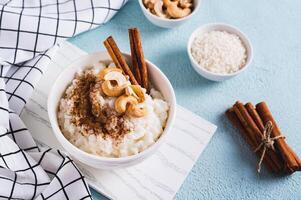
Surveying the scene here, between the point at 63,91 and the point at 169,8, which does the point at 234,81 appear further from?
the point at 63,91

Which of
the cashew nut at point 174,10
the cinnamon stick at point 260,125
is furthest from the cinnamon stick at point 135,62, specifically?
the cinnamon stick at point 260,125

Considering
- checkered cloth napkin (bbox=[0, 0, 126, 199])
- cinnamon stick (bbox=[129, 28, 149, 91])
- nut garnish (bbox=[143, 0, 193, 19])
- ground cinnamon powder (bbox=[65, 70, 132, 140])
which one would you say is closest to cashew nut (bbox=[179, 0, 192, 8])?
nut garnish (bbox=[143, 0, 193, 19])

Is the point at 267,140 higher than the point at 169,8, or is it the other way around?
the point at 169,8

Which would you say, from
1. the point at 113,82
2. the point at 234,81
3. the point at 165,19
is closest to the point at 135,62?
the point at 113,82

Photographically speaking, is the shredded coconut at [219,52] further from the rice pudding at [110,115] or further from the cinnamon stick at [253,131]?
the rice pudding at [110,115]

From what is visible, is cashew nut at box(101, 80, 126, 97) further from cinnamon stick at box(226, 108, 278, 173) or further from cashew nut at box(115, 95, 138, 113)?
cinnamon stick at box(226, 108, 278, 173)

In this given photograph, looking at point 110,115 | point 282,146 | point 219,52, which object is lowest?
point 282,146

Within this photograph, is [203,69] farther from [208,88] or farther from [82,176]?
[82,176]

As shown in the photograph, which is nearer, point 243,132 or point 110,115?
point 110,115
